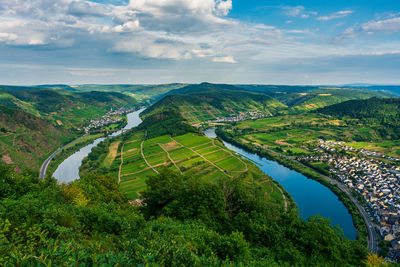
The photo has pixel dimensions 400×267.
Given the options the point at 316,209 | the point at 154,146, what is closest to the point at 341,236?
the point at 316,209

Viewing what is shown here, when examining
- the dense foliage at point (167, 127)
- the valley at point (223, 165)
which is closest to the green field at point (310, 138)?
the valley at point (223, 165)

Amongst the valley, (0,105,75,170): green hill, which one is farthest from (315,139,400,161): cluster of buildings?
(0,105,75,170): green hill

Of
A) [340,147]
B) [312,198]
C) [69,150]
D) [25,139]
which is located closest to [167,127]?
[69,150]

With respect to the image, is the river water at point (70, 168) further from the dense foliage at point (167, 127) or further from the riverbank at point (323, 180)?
the riverbank at point (323, 180)

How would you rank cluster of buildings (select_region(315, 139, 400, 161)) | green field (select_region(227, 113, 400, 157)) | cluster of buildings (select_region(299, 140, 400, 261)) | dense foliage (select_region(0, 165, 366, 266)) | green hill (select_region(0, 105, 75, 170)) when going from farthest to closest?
green field (select_region(227, 113, 400, 157)) → cluster of buildings (select_region(315, 139, 400, 161)) → green hill (select_region(0, 105, 75, 170)) → cluster of buildings (select_region(299, 140, 400, 261)) → dense foliage (select_region(0, 165, 366, 266))

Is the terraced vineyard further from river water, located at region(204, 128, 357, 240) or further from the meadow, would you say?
river water, located at region(204, 128, 357, 240)

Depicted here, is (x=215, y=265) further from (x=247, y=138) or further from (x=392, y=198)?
(x=247, y=138)
